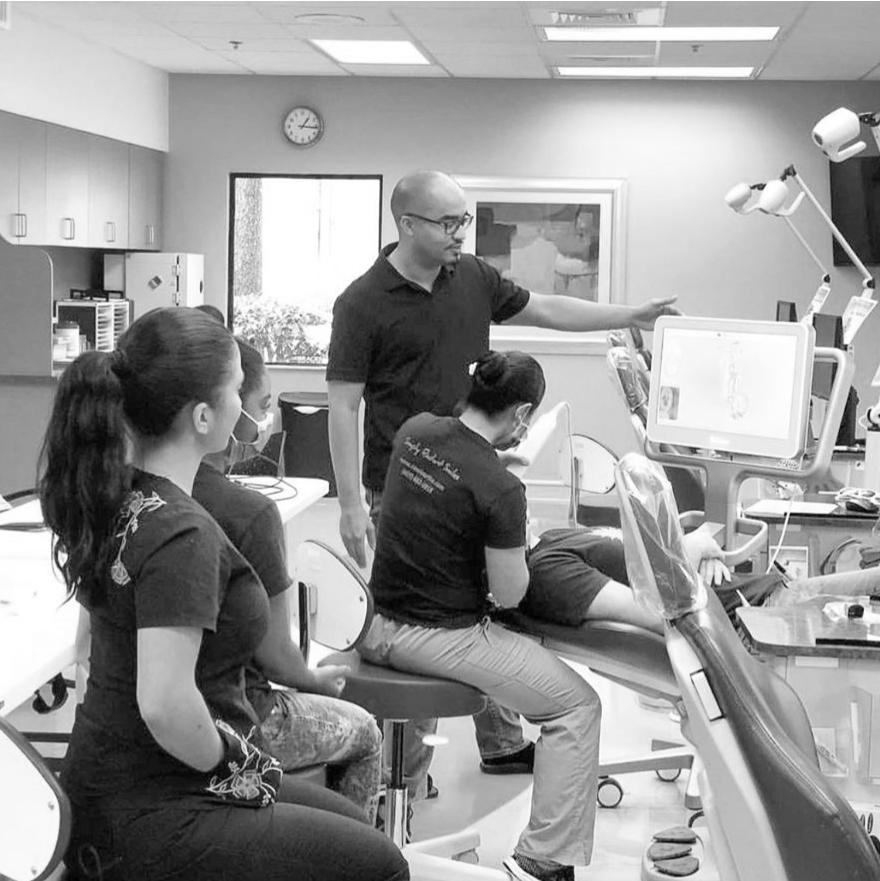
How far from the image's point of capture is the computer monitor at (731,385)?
286 cm

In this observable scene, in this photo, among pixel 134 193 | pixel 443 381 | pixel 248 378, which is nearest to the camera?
pixel 248 378

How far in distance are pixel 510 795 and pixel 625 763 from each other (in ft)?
1.04

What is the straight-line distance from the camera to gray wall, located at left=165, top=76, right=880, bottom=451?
27.6 feet

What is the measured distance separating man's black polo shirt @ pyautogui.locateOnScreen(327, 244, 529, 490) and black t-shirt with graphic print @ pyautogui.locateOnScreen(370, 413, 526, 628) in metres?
0.45

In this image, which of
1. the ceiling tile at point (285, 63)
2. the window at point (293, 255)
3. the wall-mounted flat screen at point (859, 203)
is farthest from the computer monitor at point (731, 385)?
the window at point (293, 255)

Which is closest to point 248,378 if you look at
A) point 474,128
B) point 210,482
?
point 210,482

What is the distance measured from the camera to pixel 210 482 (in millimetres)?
2256

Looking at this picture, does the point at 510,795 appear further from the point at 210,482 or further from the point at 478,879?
the point at 210,482

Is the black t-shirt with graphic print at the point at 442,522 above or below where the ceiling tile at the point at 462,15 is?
below

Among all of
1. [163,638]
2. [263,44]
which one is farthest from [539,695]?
[263,44]

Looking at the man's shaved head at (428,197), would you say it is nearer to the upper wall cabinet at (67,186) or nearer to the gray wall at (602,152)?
the upper wall cabinet at (67,186)

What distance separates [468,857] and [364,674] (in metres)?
0.72

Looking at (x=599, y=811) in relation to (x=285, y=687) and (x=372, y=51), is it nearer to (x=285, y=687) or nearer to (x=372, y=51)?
(x=285, y=687)

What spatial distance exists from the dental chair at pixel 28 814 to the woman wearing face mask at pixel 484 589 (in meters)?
1.28
